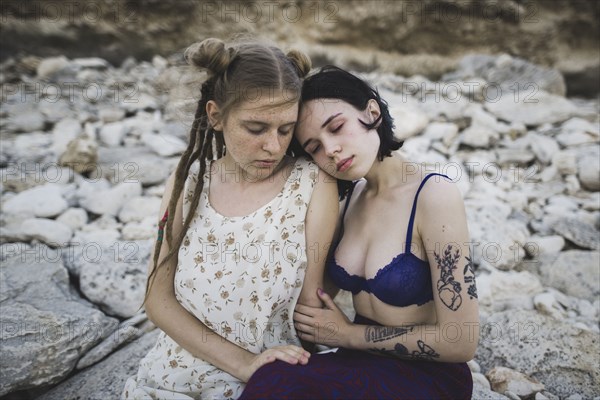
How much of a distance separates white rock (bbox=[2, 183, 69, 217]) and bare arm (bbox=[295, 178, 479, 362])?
333 cm

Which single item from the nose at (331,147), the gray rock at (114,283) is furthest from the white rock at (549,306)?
the gray rock at (114,283)

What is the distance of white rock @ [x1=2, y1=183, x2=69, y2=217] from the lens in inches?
149

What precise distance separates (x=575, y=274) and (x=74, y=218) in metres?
4.09

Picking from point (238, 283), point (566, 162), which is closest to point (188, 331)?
point (238, 283)

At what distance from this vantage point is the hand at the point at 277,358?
1660 mm

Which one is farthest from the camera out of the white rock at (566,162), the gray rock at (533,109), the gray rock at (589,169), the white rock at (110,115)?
the white rock at (110,115)

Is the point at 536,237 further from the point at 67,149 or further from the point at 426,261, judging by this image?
the point at 67,149

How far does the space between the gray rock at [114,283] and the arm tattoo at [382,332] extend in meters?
1.55

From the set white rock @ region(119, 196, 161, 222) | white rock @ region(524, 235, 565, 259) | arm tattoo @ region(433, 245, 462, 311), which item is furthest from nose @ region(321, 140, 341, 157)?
white rock @ region(119, 196, 161, 222)

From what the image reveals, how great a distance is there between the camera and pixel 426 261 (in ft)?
5.86

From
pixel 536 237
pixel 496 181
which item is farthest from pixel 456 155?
pixel 536 237

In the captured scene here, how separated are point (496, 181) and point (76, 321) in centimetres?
392

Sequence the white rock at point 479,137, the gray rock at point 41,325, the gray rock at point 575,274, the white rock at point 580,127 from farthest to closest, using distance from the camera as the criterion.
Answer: the white rock at point 479,137
the white rock at point 580,127
the gray rock at point 575,274
the gray rock at point 41,325

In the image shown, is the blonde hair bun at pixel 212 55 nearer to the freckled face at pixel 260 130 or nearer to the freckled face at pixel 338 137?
the freckled face at pixel 260 130
